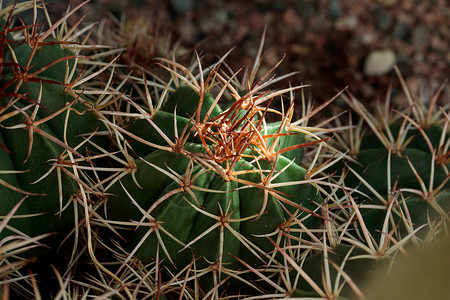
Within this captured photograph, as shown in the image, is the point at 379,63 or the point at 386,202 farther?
the point at 379,63

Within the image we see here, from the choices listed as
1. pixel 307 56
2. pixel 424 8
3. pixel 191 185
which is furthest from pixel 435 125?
pixel 424 8

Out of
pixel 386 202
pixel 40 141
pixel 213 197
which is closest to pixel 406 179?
pixel 386 202

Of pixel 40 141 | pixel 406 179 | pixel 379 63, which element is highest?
pixel 40 141

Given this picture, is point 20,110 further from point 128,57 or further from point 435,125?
point 435,125

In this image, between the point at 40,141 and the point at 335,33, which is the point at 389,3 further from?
the point at 40,141

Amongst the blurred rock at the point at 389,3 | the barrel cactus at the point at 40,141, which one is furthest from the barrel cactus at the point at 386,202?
the blurred rock at the point at 389,3

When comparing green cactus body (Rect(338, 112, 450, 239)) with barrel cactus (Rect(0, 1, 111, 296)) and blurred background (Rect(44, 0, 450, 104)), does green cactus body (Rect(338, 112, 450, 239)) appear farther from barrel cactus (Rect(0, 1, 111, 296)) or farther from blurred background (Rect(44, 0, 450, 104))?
blurred background (Rect(44, 0, 450, 104))
